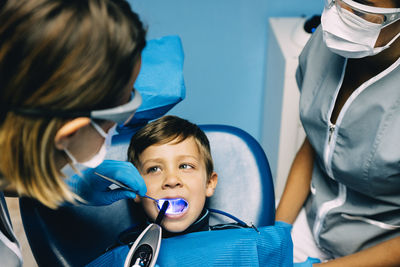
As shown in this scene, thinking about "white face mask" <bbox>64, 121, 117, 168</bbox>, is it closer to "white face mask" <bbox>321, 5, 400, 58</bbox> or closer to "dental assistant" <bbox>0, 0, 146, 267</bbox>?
"dental assistant" <bbox>0, 0, 146, 267</bbox>

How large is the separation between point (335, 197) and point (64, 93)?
0.92 m

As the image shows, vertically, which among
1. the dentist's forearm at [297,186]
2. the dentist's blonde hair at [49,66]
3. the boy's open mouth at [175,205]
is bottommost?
the dentist's forearm at [297,186]

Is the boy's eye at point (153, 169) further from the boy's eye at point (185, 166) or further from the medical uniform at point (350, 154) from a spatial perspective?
the medical uniform at point (350, 154)

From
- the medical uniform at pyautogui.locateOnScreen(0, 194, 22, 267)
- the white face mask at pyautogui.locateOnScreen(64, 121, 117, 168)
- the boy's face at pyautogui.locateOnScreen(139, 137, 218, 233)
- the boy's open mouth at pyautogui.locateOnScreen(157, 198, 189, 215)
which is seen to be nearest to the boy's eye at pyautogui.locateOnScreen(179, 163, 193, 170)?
the boy's face at pyautogui.locateOnScreen(139, 137, 218, 233)

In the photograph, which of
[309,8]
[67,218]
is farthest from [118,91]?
[309,8]

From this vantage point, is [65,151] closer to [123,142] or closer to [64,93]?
[64,93]

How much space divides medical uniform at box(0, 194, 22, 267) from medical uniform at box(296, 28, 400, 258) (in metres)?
0.84

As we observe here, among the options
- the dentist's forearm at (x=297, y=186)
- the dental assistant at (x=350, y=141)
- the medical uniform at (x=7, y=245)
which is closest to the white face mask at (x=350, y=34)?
the dental assistant at (x=350, y=141)

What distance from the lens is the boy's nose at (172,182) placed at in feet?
3.63

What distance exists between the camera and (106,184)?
1038 millimetres

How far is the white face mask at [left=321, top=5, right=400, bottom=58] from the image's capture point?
3.34ft

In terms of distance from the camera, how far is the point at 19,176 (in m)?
0.71

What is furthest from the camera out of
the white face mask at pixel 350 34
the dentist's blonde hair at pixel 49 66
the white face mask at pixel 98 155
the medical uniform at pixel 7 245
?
the white face mask at pixel 350 34

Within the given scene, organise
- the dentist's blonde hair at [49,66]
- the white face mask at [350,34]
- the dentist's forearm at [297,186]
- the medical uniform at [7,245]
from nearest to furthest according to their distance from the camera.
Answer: the dentist's blonde hair at [49,66] → the medical uniform at [7,245] → the white face mask at [350,34] → the dentist's forearm at [297,186]
